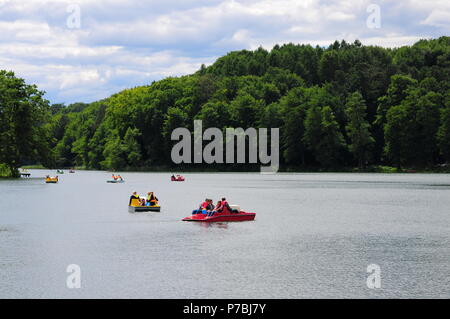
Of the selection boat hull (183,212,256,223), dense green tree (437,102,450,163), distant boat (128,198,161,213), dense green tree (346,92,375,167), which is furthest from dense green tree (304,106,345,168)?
boat hull (183,212,256,223)

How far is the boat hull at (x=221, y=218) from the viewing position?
51.2 meters

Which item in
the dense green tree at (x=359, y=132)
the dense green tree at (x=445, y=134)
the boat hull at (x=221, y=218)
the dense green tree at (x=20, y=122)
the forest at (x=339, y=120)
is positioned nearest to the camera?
the boat hull at (x=221, y=218)

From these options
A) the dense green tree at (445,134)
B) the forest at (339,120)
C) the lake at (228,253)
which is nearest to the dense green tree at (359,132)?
the forest at (339,120)

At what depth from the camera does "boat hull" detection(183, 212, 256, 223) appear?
51188 millimetres

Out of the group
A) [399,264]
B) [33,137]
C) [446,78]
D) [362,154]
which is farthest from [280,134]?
[399,264]

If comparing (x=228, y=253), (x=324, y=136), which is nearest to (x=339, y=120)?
(x=324, y=136)

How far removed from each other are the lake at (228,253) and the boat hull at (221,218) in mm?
698

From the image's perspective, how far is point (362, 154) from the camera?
16688 centimetres

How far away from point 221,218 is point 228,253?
16.2m

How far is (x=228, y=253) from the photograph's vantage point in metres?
Answer: 35.1

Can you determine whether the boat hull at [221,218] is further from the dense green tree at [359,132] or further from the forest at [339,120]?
the dense green tree at [359,132]

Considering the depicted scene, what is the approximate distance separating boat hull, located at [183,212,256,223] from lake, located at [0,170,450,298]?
2.29 feet

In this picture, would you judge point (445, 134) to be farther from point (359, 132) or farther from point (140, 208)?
point (140, 208)
